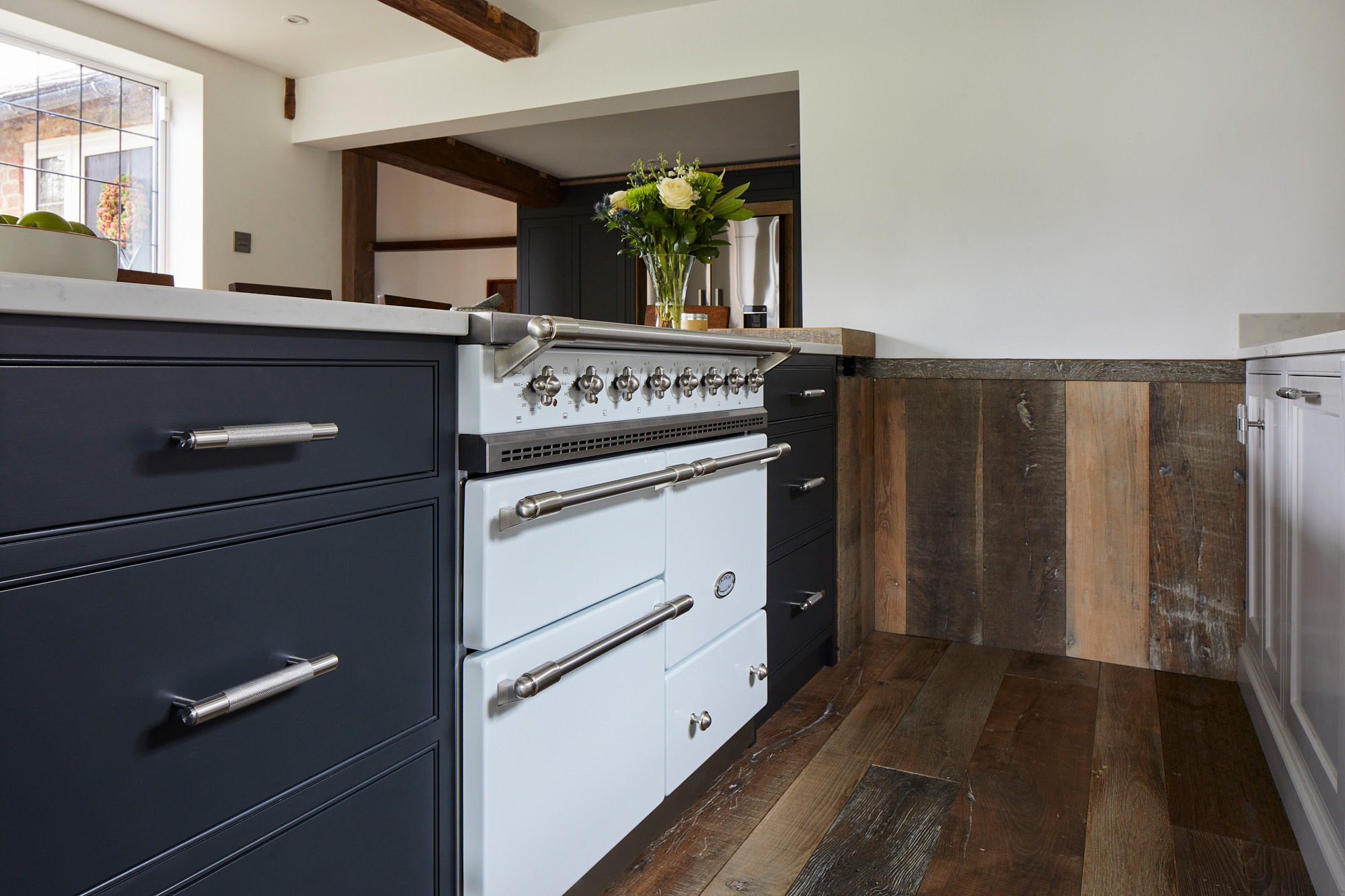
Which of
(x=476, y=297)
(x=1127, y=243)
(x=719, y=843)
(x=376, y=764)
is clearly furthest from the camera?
(x=476, y=297)

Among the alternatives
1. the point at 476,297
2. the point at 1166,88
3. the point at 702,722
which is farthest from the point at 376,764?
the point at 476,297

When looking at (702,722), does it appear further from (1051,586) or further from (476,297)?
(476,297)

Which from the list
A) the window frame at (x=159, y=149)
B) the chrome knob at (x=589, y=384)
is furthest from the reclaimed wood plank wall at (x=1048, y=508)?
the window frame at (x=159, y=149)

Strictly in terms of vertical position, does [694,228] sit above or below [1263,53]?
below

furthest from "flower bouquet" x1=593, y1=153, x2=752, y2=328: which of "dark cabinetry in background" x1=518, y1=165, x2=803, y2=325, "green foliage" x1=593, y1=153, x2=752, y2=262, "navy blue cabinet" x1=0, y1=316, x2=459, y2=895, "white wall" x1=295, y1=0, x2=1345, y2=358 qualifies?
"dark cabinetry in background" x1=518, y1=165, x2=803, y2=325

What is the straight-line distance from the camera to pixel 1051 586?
2.62 m

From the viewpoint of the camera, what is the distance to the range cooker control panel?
3.45 feet

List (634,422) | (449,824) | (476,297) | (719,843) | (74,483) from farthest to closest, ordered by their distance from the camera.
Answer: (476,297), (719,843), (634,422), (449,824), (74,483)

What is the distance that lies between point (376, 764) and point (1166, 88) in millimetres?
2720

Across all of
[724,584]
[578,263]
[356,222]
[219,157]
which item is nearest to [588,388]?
[724,584]

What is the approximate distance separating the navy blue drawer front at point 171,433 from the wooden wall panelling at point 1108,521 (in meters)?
2.24

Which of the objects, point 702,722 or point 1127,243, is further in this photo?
point 1127,243

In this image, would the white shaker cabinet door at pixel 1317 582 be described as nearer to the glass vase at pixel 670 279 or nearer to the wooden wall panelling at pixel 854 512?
the wooden wall panelling at pixel 854 512

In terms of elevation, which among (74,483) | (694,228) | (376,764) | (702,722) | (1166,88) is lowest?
(702,722)
